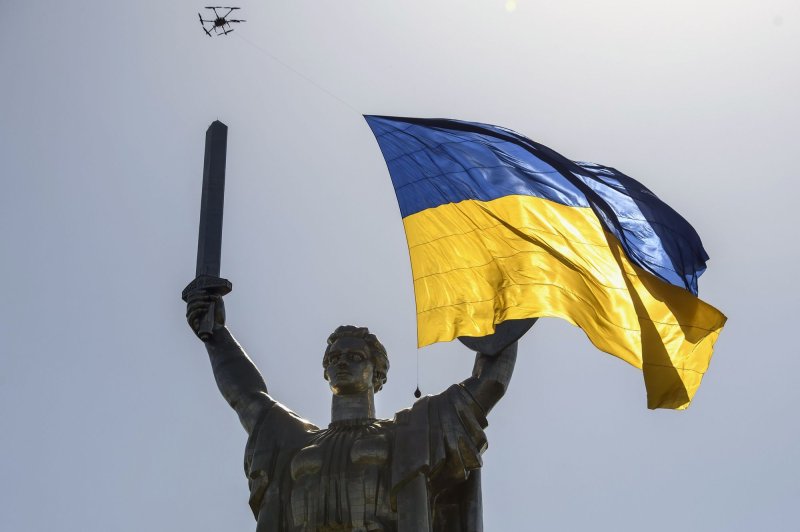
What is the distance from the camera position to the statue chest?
1628 centimetres

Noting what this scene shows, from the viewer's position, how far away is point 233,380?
59.2 feet

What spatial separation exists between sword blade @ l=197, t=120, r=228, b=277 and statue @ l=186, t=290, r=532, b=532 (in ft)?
1.93

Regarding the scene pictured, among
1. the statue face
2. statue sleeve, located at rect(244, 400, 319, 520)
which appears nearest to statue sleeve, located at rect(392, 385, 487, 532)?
the statue face

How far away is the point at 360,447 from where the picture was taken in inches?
663

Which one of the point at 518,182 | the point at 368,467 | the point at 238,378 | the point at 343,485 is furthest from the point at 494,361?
the point at 518,182

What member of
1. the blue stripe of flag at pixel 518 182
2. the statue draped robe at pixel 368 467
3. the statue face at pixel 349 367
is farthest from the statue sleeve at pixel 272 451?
→ the blue stripe of flag at pixel 518 182

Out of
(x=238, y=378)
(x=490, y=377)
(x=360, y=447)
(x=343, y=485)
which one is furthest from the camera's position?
(x=238, y=378)

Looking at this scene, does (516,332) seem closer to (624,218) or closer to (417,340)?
(417,340)

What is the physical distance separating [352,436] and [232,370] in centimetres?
203

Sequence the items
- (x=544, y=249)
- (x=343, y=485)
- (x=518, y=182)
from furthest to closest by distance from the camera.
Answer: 1. (x=518, y=182)
2. (x=544, y=249)
3. (x=343, y=485)

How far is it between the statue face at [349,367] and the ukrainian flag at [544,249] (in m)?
0.95

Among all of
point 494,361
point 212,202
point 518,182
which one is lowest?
point 494,361

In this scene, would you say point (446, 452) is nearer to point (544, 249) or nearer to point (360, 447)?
point (360, 447)

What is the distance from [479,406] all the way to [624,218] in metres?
4.59
